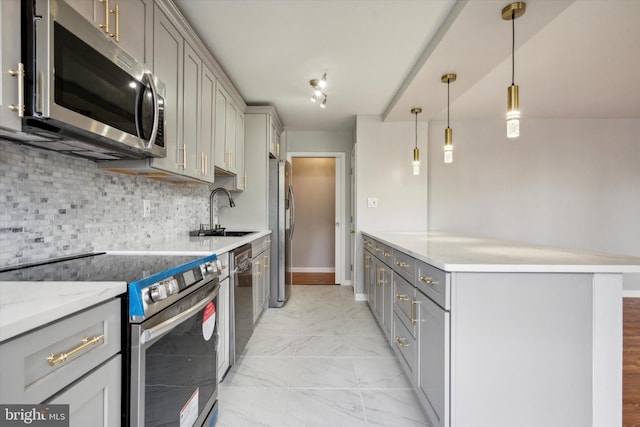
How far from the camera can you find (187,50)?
2.05 meters

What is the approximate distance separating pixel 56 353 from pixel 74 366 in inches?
2.6

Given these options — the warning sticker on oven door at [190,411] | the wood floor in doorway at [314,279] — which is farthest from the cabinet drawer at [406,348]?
the wood floor in doorway at [314,279]

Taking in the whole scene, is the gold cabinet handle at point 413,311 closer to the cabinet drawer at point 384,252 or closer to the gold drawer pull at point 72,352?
the cabinet drawer at point 384,252

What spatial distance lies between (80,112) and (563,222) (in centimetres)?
516

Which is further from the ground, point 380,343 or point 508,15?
point 508,15

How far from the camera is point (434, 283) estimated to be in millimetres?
1433

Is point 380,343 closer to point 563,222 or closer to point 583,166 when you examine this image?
point 563,222

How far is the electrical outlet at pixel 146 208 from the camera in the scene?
2.03 m

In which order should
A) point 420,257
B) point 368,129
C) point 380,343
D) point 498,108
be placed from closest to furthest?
point 420,257 → point 380,343 → point 498,108 → point 368,129

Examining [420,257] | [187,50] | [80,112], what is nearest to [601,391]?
[420,257]

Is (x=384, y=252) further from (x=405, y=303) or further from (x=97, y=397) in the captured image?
(x=97, y=397)

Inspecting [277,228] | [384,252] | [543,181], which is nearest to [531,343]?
[384,252]

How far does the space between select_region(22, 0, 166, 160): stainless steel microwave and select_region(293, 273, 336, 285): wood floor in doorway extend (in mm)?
3696

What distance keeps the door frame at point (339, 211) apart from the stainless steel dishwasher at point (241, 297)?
91.0 inches
